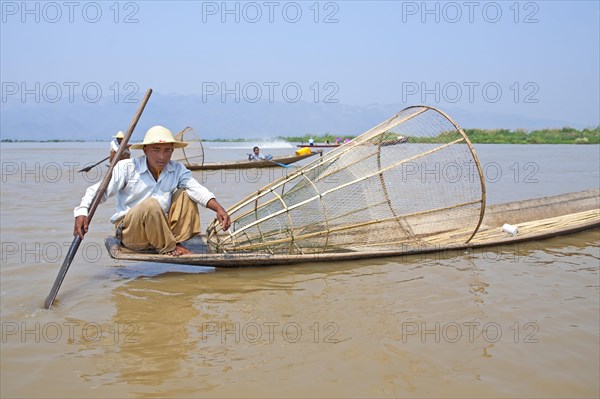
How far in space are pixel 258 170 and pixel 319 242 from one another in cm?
1083

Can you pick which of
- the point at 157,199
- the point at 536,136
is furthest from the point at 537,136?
the point at 157,199

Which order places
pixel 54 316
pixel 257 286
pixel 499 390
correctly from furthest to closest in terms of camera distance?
pixel 257 286 < pixel 54 316 < pixel 499 390

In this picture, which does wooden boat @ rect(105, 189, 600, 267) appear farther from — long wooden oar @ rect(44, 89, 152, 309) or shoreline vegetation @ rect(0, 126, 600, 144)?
shoreline vegetation @ rect(0, 126, 600, 144)

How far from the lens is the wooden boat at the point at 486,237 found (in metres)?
3.74

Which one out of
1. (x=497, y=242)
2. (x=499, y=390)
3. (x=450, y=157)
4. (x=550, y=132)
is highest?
(x=550, y=132)

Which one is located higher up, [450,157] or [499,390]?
[450,157]

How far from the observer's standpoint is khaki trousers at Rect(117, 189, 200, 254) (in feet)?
11.7

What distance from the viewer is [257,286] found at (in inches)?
144

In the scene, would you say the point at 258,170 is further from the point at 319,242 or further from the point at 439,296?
the point at 439,296

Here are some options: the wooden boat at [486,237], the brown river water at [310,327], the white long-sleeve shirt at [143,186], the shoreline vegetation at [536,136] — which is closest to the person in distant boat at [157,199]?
the white long-sleeve shirt at [143,186]

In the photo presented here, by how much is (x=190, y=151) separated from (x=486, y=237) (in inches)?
406

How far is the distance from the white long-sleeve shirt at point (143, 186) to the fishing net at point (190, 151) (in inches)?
351

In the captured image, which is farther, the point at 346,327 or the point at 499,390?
the point at 346,327

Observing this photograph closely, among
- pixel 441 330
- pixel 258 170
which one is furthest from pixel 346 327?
pixel 258 170
